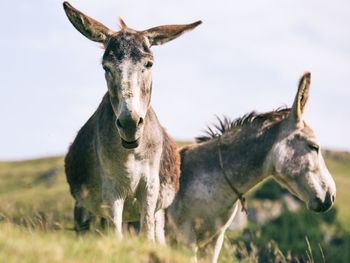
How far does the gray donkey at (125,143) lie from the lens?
509cm

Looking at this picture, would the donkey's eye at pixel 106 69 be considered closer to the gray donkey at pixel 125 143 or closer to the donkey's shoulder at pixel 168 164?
the gray donkey at pixel 125 143

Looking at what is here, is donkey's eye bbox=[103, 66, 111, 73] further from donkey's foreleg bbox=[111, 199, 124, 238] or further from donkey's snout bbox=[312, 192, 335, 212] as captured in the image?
donkey's snout bbox=[312, 192, 335, 212]

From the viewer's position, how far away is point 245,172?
24.4 ft

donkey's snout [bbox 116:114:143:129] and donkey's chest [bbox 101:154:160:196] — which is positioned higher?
donkey's snout [bbox 116:114:143:129]

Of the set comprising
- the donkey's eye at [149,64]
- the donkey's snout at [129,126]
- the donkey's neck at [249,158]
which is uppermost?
the donkey's eye at [149,64]

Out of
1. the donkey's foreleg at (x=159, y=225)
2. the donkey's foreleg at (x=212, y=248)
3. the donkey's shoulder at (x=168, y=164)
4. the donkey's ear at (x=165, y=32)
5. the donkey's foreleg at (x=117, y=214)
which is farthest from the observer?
the donkey's foreleg at (x=212, y=248)

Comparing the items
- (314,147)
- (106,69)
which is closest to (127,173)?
(106,69)

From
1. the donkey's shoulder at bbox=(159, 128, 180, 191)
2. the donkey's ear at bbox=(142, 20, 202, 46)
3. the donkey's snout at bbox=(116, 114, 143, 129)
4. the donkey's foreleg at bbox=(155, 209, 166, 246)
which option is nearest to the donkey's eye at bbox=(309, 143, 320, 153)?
the donkey's shoulder at bbox=(159, 128, 180, 191)

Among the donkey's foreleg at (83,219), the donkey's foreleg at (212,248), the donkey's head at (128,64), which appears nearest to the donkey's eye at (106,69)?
the donkey's head at (128,64)

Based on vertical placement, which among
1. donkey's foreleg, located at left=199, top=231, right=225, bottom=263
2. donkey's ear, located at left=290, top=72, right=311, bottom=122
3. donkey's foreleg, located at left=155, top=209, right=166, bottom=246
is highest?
donkey's ear, located at left=290, top=72, right=311, bottom=122

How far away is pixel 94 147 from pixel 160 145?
2.82 ft

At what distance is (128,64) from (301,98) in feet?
10.7

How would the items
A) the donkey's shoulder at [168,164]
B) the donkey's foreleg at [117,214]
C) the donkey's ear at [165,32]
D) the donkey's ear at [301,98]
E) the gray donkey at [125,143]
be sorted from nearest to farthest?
the gray donkey at [125,143] → the donkey's foreleg at [117,214] → the donkey's ear at [165,32] → the donkey's shoulder at [168,164] → the donkey's ear at [301,98]

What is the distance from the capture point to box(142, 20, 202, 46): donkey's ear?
5.74 m
